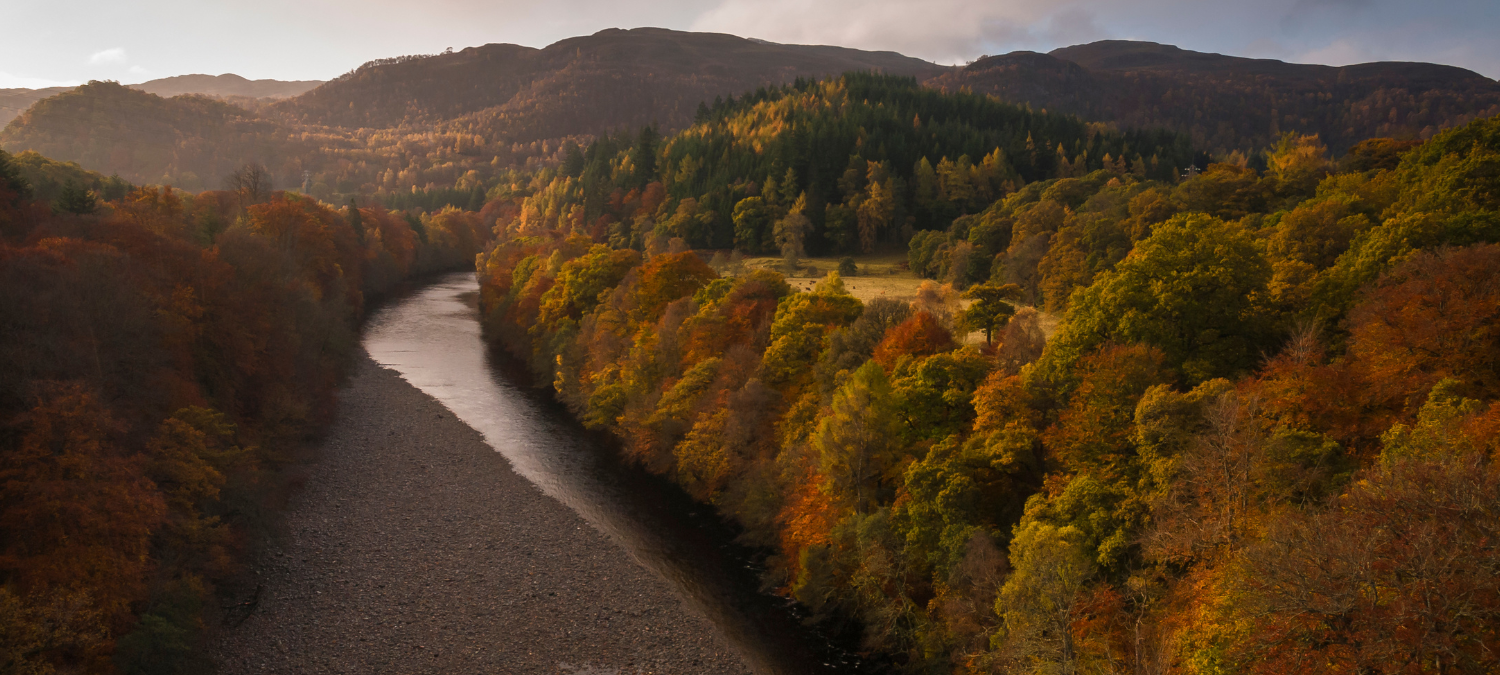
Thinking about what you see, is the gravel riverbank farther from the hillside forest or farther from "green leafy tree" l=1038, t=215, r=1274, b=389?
"green leafy tree" l=1038, t=215, r=1274, b=389

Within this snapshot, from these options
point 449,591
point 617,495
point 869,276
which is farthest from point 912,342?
point 869,276

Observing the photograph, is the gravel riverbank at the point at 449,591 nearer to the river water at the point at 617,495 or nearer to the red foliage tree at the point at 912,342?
the river water at the point at 617,495

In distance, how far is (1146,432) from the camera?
74.0ft

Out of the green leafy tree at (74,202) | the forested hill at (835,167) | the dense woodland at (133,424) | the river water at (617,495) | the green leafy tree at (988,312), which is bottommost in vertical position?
the river water at (617,495)

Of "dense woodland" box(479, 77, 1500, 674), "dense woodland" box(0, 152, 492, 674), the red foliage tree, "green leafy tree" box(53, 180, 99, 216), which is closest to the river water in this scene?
"dense woodland" box(479, 77, 1500, 674)

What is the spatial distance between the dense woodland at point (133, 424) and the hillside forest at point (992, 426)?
13 cm

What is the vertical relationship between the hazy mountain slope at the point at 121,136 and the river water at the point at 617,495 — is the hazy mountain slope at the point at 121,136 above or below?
above

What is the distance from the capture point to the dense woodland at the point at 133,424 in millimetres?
22344

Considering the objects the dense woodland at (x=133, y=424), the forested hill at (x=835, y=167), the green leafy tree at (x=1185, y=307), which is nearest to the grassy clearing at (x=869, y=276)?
the forested hill at (x=835, y=167)

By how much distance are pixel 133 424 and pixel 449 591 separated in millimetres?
12948

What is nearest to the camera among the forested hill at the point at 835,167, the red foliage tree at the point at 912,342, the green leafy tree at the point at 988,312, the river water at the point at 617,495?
the river water at the point at 617,495

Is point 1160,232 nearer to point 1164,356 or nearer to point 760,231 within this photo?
point 1164,356

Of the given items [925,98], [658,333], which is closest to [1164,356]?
[658,333]

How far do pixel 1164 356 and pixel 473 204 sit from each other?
595 ft
